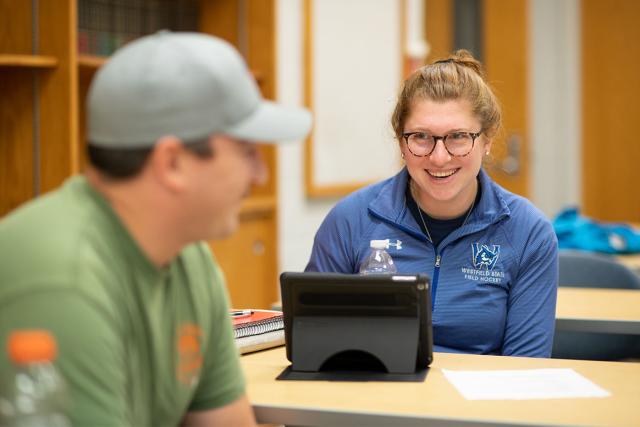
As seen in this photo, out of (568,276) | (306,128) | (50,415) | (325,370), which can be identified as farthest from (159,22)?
(50,415)

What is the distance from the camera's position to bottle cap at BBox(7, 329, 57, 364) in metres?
1.18

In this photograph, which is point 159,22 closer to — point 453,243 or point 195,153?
point 453,243

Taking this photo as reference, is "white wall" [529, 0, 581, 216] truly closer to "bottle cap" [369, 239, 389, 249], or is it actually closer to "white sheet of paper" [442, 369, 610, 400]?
"bottle cap" [369, 239, 389, 249]

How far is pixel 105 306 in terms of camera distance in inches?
49.8

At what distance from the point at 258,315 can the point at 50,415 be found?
1191mm

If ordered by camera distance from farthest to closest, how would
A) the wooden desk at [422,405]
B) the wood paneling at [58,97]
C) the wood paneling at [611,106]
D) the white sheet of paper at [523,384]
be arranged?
the wood paneling at [611,106]
the wood paneling at [58,97]
the white sheet of paper at [523,384]
the wooden desk at [422,405]

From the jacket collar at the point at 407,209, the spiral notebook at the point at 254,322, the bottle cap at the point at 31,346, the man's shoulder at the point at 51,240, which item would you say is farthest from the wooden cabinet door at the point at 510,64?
the bottle cap at the point at 31,346

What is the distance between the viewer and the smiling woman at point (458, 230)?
2389 mm

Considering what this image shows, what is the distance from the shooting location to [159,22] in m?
4.17

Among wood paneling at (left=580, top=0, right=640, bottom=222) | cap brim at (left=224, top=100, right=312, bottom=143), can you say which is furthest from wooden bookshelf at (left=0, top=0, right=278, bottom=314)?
wood paneling at (left=580, top=0, right=640, bottom=222)

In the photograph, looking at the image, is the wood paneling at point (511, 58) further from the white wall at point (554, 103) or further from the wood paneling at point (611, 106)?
the wood paneling at point (611, 106)

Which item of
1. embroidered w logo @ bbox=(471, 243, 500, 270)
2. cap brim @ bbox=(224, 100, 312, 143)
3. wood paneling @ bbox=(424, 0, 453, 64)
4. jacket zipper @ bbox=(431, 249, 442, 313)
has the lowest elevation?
jacket zipper @ bbox=(431, 249, 442, 313)

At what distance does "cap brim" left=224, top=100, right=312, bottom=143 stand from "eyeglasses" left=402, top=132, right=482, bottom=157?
967 mm

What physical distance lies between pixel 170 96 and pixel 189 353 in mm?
415
